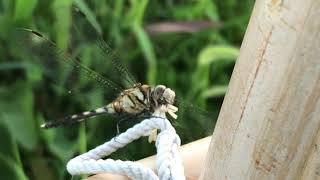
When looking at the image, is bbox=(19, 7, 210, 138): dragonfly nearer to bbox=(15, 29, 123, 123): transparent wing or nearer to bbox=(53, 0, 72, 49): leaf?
bbox=(15, 29, 123, 123): transparent wing

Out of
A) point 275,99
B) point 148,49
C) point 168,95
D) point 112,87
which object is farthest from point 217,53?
point 275,99

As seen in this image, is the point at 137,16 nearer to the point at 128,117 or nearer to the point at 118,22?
the point at 118,22

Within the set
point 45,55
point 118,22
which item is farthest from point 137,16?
point 45,55

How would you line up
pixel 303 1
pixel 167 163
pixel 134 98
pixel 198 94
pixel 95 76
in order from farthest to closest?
pixel 198 94 → pixel 95 76 → pixel 134 98 → pixel 167 163 → pixel 303 1

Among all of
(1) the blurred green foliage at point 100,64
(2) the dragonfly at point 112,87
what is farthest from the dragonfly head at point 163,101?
(1) the blurred green foliage at point 100,64

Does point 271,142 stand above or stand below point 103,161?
above

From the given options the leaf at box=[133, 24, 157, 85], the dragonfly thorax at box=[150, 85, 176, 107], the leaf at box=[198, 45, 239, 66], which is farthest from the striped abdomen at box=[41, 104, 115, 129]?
the leaf at box=[198, 45, 239, 66]
